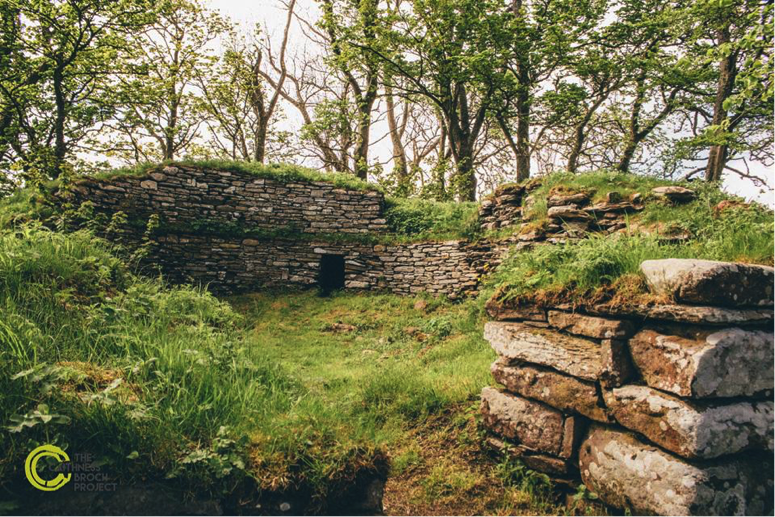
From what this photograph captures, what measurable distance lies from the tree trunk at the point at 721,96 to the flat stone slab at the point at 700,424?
13.7 meters

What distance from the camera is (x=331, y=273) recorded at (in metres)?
12.9

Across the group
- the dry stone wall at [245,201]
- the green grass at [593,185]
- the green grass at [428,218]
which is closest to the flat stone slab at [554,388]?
the green grass at [593,185]

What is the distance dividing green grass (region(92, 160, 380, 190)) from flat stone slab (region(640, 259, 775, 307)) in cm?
1085

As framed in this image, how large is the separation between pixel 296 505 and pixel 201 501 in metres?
0.49

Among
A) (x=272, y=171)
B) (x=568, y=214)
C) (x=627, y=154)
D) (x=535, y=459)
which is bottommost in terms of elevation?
(x=535, y=459)

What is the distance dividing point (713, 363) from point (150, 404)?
3.46 metres

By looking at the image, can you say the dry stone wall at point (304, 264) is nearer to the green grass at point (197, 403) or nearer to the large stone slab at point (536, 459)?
the green grass at point (197, 403)

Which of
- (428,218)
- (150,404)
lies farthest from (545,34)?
(150,404)

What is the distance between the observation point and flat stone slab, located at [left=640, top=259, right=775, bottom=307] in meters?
2.44

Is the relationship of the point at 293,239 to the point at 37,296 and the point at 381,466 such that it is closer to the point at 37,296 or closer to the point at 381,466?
the point at 37,296

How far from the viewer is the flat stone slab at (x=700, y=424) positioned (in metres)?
2.33

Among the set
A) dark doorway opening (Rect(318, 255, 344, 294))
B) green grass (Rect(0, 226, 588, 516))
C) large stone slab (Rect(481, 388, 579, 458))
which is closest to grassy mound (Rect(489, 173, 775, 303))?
large stone slab (Rect(481, 388, 579, 458))

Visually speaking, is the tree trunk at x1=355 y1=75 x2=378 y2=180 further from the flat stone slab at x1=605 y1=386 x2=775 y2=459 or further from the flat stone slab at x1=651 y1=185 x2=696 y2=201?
the flat stone slab at x1=605 y1=386 x2=775 y2=459

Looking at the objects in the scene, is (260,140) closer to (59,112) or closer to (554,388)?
(59,112)
